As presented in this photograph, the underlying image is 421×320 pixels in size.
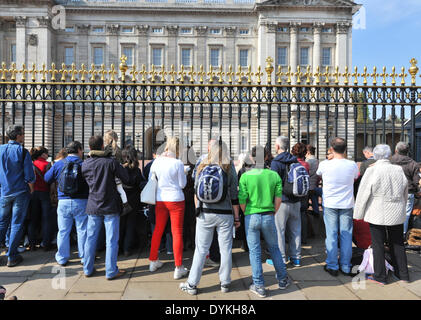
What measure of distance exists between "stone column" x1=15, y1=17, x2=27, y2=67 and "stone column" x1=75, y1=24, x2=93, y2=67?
541 centimetres

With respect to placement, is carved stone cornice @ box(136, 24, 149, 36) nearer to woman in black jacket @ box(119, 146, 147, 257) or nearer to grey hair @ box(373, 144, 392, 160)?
woman in black jacket @ box(119, 146, 147, 257)

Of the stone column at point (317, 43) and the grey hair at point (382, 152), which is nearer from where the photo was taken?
the grey hair at point (382, 152)

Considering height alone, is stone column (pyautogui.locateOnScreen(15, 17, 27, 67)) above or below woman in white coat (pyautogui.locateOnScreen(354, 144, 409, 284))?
above

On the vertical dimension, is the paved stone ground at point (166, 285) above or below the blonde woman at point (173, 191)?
below

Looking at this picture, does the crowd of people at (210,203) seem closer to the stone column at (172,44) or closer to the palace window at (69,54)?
the stone column at (172,44)

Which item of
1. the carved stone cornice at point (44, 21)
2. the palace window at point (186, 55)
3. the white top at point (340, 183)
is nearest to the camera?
the white top at point (340, 183)

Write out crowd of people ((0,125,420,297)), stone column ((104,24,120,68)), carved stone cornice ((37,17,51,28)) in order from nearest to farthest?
crowd of people ((0,125,420,297)) < carved stone cornice ((37,17,51,28)) < stone column ((104,24,120,68))

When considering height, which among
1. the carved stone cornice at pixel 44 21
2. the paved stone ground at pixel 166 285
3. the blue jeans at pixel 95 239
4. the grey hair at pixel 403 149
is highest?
the carved stone cornice at pixel 44 21

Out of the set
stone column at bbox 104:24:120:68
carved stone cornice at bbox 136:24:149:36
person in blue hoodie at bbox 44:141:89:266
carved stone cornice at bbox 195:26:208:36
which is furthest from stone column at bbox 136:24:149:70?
person in blue hoodie at bbox 44:141:89:266

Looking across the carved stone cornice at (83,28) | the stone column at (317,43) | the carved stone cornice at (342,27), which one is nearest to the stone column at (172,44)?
the carved stone cornice at (83,28)

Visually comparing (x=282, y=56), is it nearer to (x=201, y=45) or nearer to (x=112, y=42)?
(x=201, y=45)

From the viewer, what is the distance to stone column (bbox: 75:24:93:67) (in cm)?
3775

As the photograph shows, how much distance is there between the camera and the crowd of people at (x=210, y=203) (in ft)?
13.2
